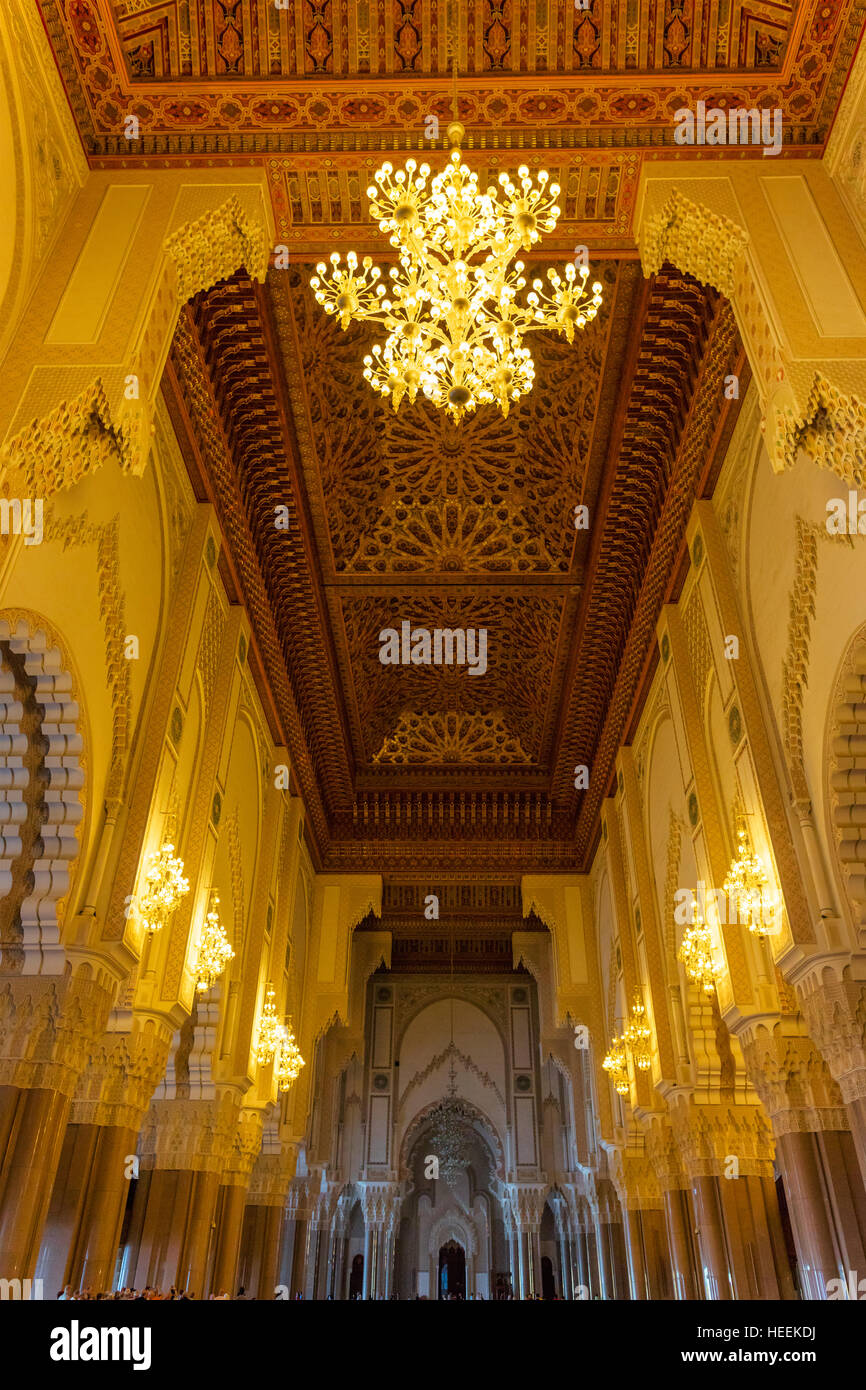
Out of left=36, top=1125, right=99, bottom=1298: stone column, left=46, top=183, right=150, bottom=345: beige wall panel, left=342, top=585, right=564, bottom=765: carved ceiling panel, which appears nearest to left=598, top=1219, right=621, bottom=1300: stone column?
left=342, top=585, right=564, bottom=765: carved ceiling panel

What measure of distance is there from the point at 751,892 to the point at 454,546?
5421mm

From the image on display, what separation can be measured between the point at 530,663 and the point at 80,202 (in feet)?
26.5

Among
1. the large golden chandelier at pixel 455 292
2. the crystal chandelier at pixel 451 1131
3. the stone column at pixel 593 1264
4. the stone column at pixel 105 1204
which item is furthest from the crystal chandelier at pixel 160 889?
the crystal chandelier at pixel 451 1131

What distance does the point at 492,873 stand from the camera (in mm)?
15469

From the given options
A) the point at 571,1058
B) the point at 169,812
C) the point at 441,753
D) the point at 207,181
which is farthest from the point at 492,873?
the point at 207,181

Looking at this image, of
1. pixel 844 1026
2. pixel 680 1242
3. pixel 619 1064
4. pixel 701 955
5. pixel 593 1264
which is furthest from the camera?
pixel 593 1264

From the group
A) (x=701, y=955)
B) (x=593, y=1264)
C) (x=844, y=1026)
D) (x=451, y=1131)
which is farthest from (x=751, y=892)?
(x=451, y=1131)

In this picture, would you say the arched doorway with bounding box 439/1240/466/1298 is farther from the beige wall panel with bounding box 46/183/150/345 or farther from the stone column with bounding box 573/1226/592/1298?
the beige wall panel with bounding box 46/183/150/345

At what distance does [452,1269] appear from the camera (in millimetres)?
20578

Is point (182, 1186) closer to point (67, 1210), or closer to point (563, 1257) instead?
A: point (67, 1210)

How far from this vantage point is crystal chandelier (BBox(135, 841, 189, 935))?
7.11 m

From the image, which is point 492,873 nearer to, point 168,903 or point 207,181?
point 168,903

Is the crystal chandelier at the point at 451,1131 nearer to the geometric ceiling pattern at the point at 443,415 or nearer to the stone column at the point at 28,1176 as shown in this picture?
the geometric ceiling pattern at the point at 443,415

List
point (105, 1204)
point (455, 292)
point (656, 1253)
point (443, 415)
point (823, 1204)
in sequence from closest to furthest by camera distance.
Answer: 1. point (455, 292)
2. point (823, 1204)
3. point (105, 1204)
4. point (443, 415)
5. point (656, 1253)
